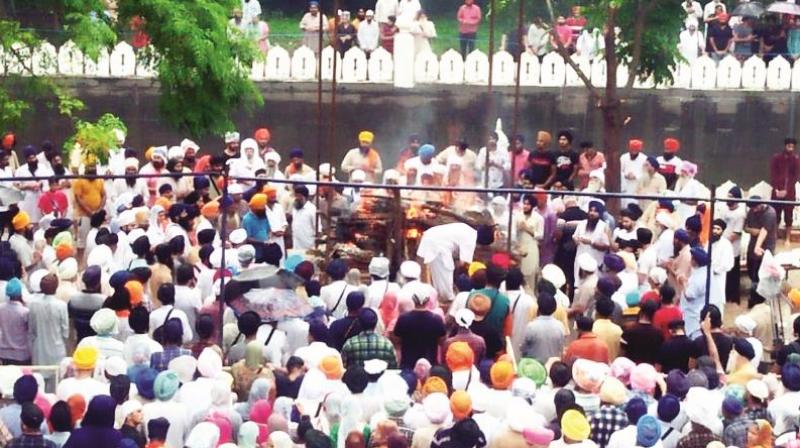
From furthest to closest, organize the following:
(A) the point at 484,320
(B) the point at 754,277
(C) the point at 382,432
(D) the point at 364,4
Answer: (D) the point at 364,4 < (B) the point at 754,277 < (A) the point at 484,320 < (C) the point at 382,432

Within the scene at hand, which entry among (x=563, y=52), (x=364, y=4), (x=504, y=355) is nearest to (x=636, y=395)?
(x=504, y=355)

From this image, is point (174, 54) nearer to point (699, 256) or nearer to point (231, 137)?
point (231, 137)

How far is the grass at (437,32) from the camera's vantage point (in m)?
28.2

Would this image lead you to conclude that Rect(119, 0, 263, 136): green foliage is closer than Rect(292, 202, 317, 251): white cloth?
No

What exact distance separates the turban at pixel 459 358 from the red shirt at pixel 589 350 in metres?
1.05

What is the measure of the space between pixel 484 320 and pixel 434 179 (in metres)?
6.54

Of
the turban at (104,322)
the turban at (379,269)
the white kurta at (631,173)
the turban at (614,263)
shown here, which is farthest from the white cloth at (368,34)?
the turban at (104,322)

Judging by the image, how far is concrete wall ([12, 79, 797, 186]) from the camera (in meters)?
27.2

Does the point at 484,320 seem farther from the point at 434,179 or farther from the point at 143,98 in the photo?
the point at 143,98

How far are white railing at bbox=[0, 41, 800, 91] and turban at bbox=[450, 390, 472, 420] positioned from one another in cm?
1400

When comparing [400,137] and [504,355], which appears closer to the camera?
[504,355]

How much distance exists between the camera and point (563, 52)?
24047 millimetres

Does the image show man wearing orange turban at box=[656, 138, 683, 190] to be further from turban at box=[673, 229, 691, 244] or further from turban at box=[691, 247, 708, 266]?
turban at box=[691, 247, 708, 266]

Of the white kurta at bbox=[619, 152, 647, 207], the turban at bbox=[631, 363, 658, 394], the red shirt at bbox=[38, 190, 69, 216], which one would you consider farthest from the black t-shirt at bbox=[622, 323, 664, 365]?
the red shirt at bbox=[38, 190, 69, 216]
